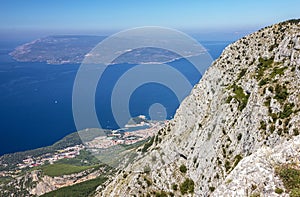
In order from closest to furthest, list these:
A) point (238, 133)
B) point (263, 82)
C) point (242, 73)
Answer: point (238, 133) → point (263, 82) → point (242, 73)

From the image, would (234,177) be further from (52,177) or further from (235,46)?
(52,177)

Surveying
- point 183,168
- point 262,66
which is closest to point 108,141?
point 183,168

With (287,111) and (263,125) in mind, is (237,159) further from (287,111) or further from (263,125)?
(287,111)

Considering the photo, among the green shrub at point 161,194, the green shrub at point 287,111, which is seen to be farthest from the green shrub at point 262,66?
the green shrub at point 161,194

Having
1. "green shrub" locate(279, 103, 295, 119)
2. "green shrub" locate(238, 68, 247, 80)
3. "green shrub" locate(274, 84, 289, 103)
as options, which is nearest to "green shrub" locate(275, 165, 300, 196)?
"green shrub" locate(279, 103, 295, 119)

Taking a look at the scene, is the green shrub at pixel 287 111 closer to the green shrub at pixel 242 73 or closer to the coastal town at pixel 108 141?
the green shrub at pixel 242 73

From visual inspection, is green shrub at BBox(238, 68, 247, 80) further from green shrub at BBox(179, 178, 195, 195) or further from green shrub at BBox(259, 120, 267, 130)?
green shrub at BBox(179, 178, 195, 195)

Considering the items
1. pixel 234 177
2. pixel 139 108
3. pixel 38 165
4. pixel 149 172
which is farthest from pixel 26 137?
pixel 234 177

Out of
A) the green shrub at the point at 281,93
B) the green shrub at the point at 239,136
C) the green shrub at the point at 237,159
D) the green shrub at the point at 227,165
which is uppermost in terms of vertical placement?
the green shrub at the point at 281,93
